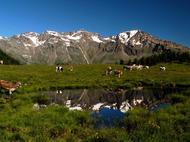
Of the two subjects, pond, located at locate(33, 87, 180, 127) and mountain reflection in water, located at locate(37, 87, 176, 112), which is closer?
pond, located at locate(33, 87, 180, 127)

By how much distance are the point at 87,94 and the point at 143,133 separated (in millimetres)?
25476

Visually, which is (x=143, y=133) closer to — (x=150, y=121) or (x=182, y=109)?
(x=150, y=121)

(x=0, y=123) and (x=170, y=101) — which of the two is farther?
(x=170, y=101)

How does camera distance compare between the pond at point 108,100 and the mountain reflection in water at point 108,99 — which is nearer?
the pond at point 108,100

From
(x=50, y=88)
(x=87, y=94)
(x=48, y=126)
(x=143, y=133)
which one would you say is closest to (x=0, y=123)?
(x=48, y=126)

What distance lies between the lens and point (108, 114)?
28.9 m

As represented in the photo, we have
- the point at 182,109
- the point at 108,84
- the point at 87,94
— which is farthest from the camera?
the point at 108,84

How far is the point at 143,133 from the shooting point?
19.4m

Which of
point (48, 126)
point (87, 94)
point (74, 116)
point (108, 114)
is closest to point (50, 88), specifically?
point (87, 94)

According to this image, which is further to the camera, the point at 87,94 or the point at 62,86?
the point at 62,86

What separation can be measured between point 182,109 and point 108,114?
5.53m

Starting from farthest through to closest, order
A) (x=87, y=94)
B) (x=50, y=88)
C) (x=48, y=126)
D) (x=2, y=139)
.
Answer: (x=50, y=88) → (x=87, y=94) → (x=48, y=126) → (x=2, y=139)

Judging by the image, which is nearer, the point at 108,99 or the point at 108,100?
the point at 108,100

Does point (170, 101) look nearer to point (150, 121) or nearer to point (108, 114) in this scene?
point (108, 114)
